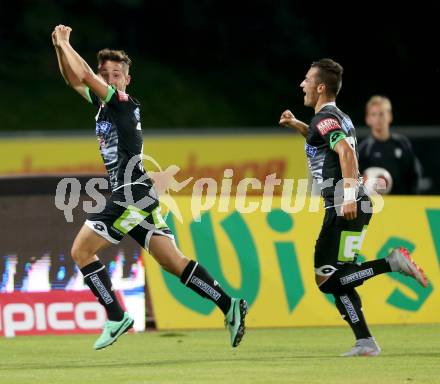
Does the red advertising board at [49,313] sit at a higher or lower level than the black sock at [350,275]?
lower

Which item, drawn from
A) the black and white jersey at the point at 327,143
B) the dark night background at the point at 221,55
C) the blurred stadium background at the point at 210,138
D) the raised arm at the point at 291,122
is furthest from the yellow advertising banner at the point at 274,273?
the dark night background at the point at 221,55

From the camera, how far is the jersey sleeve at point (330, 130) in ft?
30.1

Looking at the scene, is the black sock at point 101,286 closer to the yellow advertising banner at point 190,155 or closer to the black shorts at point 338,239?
the black shorts at point 338,239

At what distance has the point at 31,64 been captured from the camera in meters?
29.1

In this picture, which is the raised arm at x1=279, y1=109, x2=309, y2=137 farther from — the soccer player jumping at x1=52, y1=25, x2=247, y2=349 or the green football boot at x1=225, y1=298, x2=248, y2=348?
the green football boot at x1=225, y1=298, x2=248, y2=348

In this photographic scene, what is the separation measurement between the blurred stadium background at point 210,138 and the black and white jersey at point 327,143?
2.54 m

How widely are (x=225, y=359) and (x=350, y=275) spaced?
1.08m

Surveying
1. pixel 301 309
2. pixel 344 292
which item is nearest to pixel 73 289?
pixel 301 309

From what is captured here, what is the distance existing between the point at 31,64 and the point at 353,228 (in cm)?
2063

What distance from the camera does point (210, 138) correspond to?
22.8m

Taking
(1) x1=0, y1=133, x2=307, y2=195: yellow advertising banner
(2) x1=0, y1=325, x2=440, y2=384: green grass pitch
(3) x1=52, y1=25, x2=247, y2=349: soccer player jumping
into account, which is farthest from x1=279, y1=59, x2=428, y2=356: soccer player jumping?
(1) x1=0, y1=133, x2=307, y2=195: yellow advertising banner

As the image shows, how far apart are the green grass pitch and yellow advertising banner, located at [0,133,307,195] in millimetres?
10529

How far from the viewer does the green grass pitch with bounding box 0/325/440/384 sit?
8.31 m

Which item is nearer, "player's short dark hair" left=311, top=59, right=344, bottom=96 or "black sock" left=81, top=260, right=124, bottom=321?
"player's short dark hair" left=311, top=59, right=344, bottom=96
